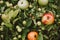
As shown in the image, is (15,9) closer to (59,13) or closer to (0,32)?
(0,32)

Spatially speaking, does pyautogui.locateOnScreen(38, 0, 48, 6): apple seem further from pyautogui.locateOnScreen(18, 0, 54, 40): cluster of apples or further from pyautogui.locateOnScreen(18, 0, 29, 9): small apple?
pyautogui.locateOnScreen(18, 0, 29, 9): small apple

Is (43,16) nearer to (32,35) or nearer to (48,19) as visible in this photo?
(48,19)

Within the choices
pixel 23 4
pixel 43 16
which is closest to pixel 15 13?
pixel 23 4

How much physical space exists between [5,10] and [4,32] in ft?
0.67

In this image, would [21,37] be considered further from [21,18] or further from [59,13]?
[59,13]

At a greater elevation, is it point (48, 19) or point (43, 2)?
point (43, 2)

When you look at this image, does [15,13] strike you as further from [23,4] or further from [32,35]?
[32,35]

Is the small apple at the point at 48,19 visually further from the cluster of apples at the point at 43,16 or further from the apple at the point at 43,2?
the apple at the point at 43,2

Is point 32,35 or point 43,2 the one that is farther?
point 43,2

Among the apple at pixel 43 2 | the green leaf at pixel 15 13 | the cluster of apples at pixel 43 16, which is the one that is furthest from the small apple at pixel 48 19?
the green leaf at pixel 15 13

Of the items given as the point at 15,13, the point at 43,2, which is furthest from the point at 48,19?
the point at 15,13

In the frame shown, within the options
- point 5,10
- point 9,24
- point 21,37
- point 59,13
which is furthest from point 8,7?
point 59,13

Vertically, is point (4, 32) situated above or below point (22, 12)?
below

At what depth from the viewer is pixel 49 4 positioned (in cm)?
221
